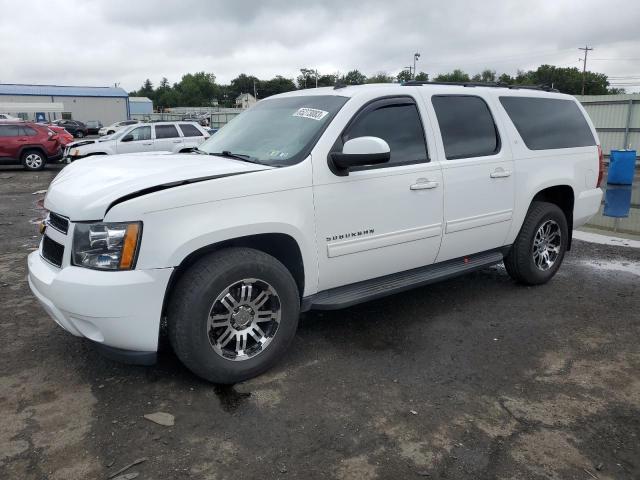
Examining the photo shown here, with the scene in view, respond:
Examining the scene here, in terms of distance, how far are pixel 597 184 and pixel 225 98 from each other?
439ft

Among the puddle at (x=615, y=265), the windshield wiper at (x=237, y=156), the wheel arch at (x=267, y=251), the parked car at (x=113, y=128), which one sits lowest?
the puddle at (x=615, y=265)

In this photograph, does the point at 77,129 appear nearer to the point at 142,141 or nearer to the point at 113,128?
the point at 113,128

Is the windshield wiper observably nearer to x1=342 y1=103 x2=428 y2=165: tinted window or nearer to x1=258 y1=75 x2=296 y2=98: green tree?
x1=342 y1=103 x2=428 y2=165: tinted window

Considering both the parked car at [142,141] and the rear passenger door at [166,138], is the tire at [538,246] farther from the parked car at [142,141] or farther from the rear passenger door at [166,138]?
the rear passenger door at [166,138]

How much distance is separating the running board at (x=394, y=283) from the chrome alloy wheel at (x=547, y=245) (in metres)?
0.59

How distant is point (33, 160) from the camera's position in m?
18.6

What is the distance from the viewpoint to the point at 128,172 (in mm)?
3336

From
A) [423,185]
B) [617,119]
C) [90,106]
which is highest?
[90,106]

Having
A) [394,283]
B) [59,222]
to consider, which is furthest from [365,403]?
[59,222]

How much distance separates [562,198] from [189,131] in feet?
46.7

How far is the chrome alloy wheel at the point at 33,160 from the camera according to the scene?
18.5 m

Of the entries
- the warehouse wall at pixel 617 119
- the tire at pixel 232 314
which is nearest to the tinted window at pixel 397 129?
the tire at pixel 232 314

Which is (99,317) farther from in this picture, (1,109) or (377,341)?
(1,109)

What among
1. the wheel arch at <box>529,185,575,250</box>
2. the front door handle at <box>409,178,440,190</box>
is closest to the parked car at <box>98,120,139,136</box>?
the wheel arch at <box>529,185,575,250</box>
